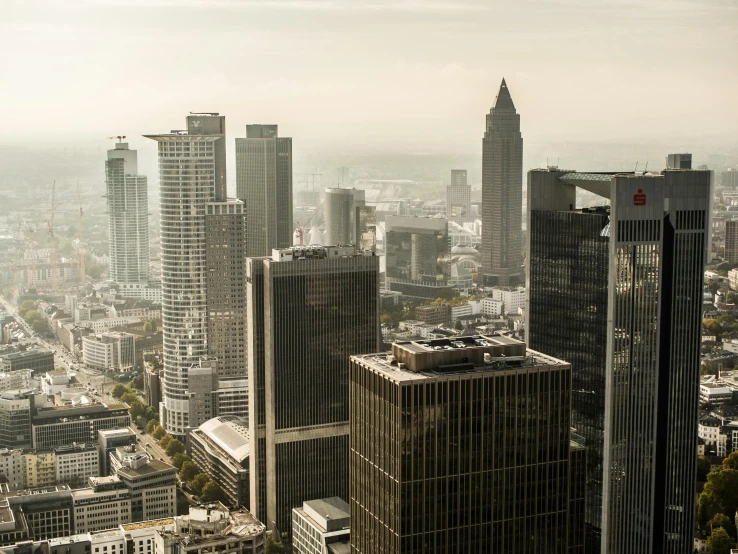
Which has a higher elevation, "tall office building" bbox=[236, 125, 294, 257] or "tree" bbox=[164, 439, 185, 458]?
"tall office building" bbox=[236, 125, 294, 257]

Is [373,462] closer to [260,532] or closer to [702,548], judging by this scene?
[260,532]

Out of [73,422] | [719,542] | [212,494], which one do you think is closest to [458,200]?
[73,422]

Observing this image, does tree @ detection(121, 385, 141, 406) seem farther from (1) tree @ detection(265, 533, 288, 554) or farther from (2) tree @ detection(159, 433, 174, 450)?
(1) tree @ detection(265, 533, 288, 554)

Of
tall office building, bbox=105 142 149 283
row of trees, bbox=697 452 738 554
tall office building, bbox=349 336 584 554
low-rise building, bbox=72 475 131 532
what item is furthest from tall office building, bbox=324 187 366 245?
tall office building, bbox=349 336 584 554

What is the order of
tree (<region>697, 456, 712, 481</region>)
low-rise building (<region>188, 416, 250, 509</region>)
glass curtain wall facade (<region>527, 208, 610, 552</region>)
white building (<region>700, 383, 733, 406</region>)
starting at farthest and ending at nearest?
white building (<region>700, 383, 733, 406</region>)
low-rise building (<region>188, 416, 250, 509</region>)
tree (<region>697, 456, 712, 481</region>)
glass curtain wall facade (<region>527, 208, 610, 552</region>)

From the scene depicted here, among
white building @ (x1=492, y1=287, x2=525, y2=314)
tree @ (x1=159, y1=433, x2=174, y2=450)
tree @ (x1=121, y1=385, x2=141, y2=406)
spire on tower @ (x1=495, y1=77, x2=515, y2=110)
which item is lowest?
tree @ (x1=159, y1=433, x2=174, y2=450)

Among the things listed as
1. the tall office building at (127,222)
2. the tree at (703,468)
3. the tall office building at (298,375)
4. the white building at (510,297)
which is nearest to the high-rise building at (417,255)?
the white building at (510,297)

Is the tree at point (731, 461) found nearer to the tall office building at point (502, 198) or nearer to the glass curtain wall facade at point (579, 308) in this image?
the glass curtain wall facade at point (579, 308)

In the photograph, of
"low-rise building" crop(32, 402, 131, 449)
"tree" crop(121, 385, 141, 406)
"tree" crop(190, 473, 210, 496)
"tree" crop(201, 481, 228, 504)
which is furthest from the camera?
"tree" crop(121, 385, 141, 406)
